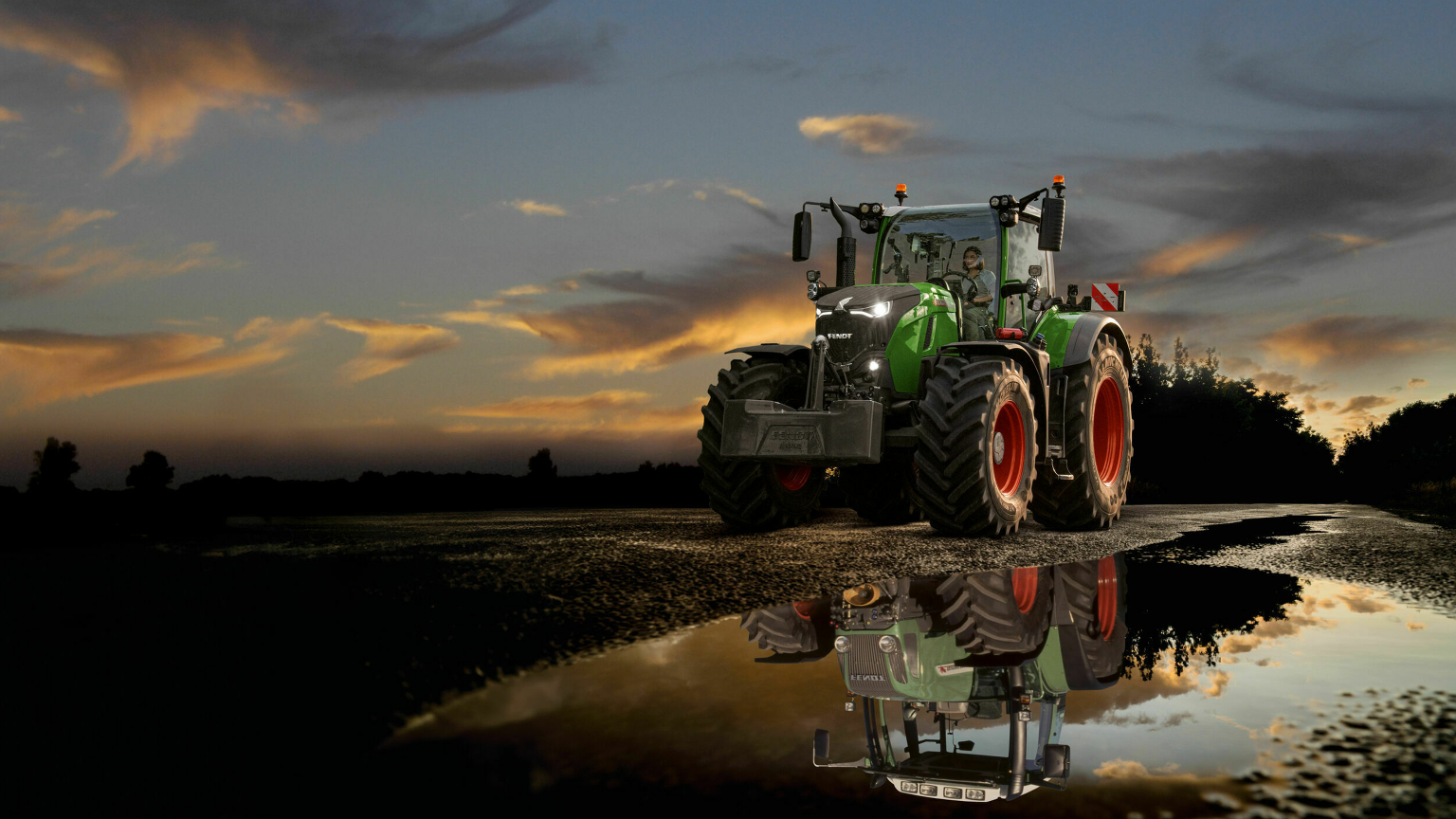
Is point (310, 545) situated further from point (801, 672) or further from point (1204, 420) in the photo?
point (1204, 420)

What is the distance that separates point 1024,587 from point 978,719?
2826 mm

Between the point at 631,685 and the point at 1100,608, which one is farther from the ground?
the point at 1100,608

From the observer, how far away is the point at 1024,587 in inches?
233

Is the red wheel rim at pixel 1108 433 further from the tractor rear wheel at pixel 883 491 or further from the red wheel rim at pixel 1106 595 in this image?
the red wheel rim at pixel 1106 595

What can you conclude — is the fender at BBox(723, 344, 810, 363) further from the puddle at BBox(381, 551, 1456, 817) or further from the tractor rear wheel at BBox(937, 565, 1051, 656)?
the puddle at BBox(381, 551, 1456, 817)

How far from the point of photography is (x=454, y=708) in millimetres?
3277

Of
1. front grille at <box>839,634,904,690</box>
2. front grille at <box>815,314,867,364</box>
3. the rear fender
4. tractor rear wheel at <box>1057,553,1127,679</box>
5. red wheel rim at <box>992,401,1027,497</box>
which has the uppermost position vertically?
front grille at <box>815,314,867,364</box>

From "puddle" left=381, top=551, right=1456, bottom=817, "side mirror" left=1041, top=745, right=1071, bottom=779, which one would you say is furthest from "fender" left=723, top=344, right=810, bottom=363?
"side mirror" left=1041, top=745, right=1071, bottom=779

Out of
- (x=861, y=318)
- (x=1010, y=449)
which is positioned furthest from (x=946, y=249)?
(x=1010, y=449)

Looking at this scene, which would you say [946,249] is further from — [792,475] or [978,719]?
[978,719]

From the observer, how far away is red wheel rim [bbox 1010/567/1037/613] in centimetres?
533

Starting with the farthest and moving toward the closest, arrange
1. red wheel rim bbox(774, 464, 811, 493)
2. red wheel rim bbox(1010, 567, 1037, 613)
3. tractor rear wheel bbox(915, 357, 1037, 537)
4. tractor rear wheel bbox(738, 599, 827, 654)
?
1. red wheel rim bbox(774, 464, 811, 493)
2. tractor rear wheel bbox(915, 357, 1037, 537)
3. red wheel rim bbox(1010, 567, 1037, 613)
4. tractor rear wheel bbox(738, 599, 827, 654)

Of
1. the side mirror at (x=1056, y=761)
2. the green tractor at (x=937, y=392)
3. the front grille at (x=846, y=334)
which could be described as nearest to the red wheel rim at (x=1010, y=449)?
the green tractor at (x=937, y=392)

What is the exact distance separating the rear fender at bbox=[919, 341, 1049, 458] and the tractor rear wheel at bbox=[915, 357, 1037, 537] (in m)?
0.21
